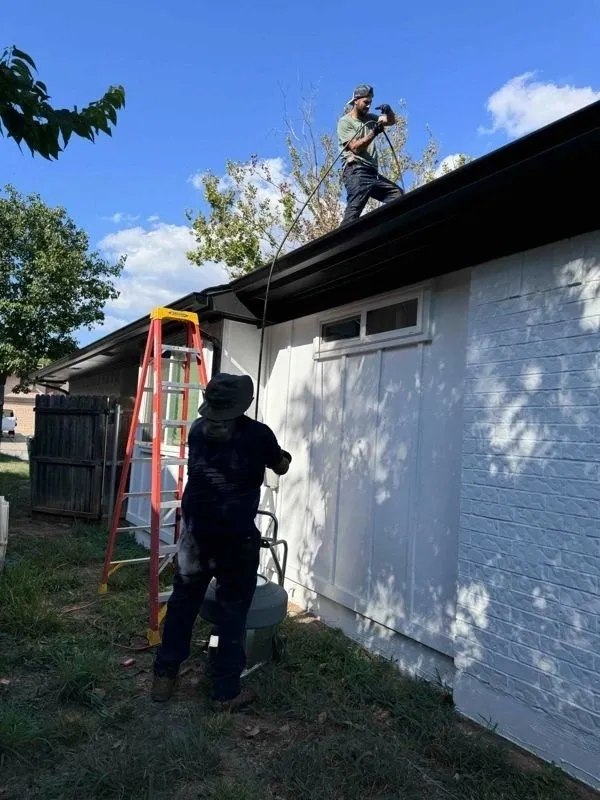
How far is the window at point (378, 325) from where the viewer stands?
4200mm

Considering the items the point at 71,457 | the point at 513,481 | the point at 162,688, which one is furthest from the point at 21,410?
the point at 513,481

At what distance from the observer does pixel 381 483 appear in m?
4.42

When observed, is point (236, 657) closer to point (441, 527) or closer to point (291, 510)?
point (441, 527)

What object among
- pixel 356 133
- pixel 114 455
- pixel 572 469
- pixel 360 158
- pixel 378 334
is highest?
pixel 356 133

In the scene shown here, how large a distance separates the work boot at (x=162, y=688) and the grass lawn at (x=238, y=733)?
0.07 m

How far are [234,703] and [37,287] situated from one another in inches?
682

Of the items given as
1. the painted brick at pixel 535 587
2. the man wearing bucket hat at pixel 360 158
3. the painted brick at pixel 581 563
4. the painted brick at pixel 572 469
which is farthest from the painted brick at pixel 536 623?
the man wearing bucket hat at pixel 360 158

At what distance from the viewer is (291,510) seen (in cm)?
558

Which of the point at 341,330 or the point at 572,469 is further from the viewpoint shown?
the point at 341,330

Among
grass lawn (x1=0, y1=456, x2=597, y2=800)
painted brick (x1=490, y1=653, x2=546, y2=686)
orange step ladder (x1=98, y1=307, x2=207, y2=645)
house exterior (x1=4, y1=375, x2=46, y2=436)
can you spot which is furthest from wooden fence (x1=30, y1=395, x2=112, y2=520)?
house exterior (x1=4, y1=375, x2=46, y2=436)

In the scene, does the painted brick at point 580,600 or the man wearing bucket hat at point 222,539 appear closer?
the painted brick at point 580,600

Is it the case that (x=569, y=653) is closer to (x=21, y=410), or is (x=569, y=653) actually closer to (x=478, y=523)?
(x=478, y=523)

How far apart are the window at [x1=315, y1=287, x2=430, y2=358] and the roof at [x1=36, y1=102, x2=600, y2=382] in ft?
0.40

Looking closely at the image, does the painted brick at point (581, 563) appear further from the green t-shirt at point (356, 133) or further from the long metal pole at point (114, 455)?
the long metal pole at point (114, 455)
